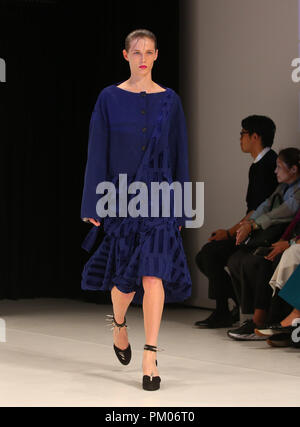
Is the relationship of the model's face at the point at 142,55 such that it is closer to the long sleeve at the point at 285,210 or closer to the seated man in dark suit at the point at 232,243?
the long sleeve at the point at 285,210

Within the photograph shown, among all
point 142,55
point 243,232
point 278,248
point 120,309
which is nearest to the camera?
point 142,55

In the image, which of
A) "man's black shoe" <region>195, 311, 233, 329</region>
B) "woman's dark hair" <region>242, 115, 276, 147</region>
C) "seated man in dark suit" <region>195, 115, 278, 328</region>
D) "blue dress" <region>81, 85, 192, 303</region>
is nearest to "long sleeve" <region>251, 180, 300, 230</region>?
"seated man in dark suit" <region>195, 115, 278, 328</region>

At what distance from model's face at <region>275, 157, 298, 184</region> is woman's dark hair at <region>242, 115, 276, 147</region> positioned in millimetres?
338

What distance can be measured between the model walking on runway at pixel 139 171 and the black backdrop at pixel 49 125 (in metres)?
2.63

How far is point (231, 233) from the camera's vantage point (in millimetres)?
4898

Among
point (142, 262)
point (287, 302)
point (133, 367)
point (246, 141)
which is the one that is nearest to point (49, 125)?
point (246, 141)

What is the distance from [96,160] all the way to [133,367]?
88 centimetres

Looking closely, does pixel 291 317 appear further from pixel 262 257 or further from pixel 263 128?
pixel 263 128

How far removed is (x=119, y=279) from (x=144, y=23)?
2.94 meters

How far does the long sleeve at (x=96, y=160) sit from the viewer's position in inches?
126

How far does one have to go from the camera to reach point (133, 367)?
11.4ft

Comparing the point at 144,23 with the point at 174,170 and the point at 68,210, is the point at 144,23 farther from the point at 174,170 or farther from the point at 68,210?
the point at 174,170

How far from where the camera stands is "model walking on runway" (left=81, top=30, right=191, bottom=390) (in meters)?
3.11

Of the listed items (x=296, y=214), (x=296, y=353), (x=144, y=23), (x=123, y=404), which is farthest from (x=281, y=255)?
(x=144, y=23)
